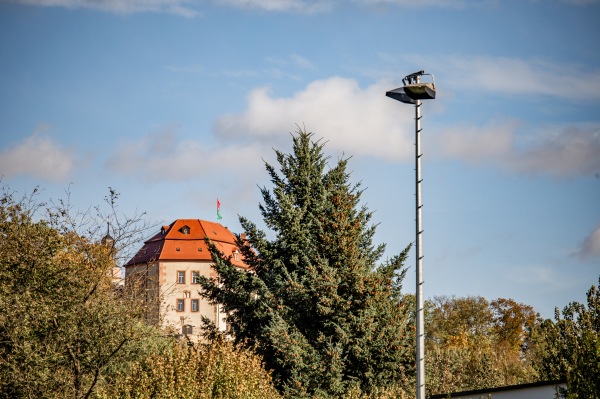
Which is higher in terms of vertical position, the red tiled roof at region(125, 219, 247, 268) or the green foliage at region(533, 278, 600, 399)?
the red tiled roof at region(125, 219, 247, 268)

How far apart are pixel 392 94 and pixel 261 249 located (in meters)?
17.6

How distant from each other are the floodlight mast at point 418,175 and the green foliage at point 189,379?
9.91 meters

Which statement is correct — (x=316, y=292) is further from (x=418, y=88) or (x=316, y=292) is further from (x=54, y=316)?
(x=418, y=88)

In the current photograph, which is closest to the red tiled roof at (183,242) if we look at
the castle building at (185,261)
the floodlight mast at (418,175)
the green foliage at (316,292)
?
the castle building at (185,261)

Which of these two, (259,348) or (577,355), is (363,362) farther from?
(577,355)

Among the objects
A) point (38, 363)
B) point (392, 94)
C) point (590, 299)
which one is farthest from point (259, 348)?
point (392, 94)

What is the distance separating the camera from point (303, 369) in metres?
28.9

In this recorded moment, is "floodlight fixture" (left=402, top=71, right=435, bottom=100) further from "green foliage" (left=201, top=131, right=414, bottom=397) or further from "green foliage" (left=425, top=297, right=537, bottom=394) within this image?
"green foliage" (left=425, top=297, right=537, bottom=394)

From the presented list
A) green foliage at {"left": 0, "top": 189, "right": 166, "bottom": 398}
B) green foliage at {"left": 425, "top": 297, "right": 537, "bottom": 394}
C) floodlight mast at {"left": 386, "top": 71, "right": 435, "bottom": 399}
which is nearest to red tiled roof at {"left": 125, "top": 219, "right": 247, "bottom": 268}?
green foliage at {"left": 425, "top": 297, "right": 537, "bottom": 394}

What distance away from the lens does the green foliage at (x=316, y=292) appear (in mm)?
29203

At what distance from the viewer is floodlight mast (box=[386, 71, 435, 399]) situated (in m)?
14.6

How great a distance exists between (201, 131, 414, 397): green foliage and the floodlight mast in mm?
13788

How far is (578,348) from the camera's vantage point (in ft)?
51.8

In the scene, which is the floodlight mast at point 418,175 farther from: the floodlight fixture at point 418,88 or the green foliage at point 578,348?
the green foliage at point 578,348
